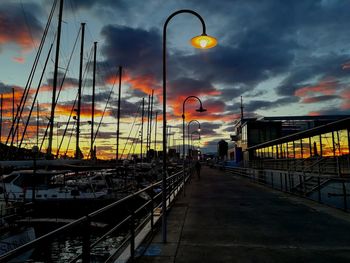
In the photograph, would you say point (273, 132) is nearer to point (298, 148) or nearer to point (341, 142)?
point (298, 148)

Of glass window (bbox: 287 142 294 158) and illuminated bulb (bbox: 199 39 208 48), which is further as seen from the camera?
glass window (bbox: 287 142 294 158)

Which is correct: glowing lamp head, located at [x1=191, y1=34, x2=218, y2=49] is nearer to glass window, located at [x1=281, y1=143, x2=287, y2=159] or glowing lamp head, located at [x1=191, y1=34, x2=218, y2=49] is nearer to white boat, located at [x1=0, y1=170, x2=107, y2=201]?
white boat, located at [x1=0, y1=170, x2=107, y2=201]

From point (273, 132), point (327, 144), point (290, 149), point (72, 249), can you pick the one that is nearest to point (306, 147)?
point (290, 149)

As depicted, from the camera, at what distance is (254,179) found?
27.5m

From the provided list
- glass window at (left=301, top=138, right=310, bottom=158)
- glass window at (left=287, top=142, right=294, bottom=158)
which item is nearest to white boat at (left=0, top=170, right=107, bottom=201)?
glass window at (left=301, top=138, right=310, bottom=158)

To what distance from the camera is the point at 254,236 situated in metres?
7.28

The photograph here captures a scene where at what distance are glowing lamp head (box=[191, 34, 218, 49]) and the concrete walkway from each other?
16.9 feet

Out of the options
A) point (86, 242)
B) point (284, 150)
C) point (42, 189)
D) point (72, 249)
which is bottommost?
point (72, 249)

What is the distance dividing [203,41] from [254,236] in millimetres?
5414

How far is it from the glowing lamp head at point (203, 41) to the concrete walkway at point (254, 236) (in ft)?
16.9

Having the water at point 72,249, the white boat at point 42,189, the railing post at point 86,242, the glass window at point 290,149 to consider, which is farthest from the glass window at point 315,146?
the railing post at point 86,242

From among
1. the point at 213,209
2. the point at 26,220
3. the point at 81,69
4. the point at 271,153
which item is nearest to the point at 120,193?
the point at 26,220

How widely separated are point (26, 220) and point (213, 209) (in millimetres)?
10649

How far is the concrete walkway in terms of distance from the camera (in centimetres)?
570
